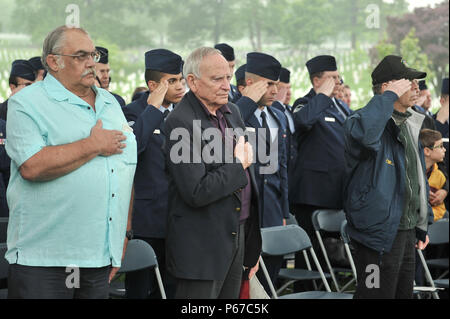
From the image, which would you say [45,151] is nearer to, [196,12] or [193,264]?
[193,264]

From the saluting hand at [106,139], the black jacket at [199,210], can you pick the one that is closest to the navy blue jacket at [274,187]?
the black jacket at [199,210]

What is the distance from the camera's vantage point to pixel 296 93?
1257 cm

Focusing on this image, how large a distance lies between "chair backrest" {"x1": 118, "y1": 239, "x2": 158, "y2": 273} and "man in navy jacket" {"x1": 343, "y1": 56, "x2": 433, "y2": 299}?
1.10 metres

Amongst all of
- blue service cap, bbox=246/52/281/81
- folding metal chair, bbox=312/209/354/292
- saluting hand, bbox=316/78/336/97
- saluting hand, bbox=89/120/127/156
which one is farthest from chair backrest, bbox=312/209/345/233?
saluting hand, bbox=89/120/127/156

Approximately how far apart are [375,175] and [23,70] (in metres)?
3.21

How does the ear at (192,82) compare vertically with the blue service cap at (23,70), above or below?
below

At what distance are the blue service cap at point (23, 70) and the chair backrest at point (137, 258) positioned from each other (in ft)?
7.81

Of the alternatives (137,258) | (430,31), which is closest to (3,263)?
(137,258)

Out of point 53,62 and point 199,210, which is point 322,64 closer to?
point 199,210

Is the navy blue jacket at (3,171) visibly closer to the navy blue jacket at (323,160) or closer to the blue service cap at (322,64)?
the navy blue jacket at (323,160)

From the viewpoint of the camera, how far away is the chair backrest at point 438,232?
17.6 ft

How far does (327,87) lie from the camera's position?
5223mm
